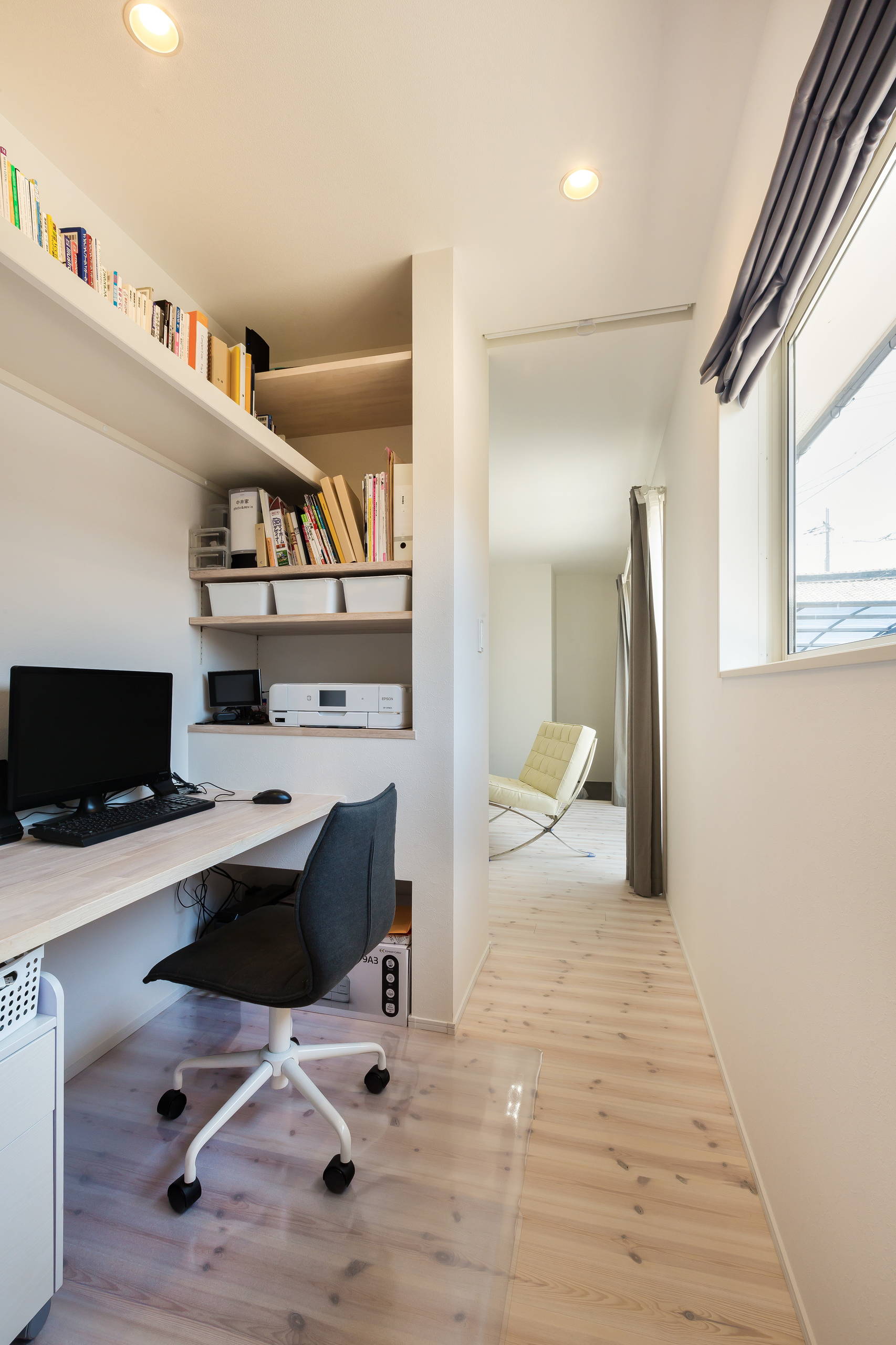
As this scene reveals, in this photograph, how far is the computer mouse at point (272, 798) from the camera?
188 cm

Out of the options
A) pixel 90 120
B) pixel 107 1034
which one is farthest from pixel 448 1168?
pixel 90 120

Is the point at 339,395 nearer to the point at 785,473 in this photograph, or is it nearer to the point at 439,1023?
the point at 785,473

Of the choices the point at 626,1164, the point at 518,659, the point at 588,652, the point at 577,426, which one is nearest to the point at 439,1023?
the point at 626,1164

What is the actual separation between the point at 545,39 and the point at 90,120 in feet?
3.74

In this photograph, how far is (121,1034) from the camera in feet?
6.00

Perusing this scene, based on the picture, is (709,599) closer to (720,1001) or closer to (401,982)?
(720,1001)

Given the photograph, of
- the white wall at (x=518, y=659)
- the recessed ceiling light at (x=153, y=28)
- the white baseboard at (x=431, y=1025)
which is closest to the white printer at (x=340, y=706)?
the white baseboard at (x=431, y=1025)

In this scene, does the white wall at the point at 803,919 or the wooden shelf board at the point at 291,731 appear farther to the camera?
the wooden shelf board at the point at 291,731

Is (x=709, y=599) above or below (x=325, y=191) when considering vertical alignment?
below

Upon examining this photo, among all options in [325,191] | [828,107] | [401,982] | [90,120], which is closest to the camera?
[828,107]

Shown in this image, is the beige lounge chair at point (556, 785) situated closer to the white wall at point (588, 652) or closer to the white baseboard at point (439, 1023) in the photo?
the white baseboard at point (439, 1023)

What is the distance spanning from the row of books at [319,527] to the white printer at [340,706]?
450mm

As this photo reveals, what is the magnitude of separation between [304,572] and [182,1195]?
5.51 ft

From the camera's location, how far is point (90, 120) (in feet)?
4.83
